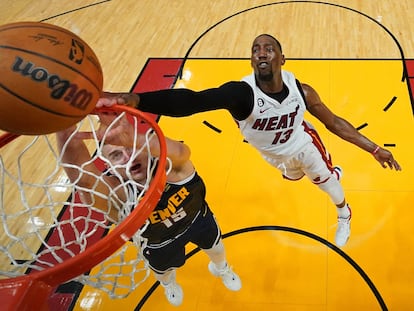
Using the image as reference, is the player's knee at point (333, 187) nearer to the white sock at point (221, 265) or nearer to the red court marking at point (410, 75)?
the white sock at point (221, 265)

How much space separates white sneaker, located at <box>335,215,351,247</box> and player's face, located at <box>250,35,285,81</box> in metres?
1.20

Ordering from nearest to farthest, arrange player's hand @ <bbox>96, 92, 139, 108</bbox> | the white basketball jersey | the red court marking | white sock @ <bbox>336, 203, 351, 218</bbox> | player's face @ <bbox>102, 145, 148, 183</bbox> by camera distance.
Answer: player's hand @ <bbox>96, 92, 139, 108</bbox>, player's face @ <bbox>102, 145, 148, 183</bbox>, the white basketball jersey, white sock @ <bbox>336, 203, 351, 218</bbox>, the red court marking

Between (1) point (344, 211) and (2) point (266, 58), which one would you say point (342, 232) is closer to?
(1) point (344, 211)

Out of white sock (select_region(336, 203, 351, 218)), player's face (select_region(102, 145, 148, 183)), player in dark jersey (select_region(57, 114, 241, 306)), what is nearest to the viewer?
player in dark jersey (select_region(57, 114, 241, 306))

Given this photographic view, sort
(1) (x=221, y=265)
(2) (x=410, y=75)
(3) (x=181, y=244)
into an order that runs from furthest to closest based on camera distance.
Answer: (2) (x=410, y=75) → (1) (x=221, y=265) → (3) (x=181, y=244)

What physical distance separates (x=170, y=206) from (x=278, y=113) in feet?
2.78

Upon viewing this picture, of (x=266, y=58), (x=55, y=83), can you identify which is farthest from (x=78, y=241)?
(x=266, y=58)

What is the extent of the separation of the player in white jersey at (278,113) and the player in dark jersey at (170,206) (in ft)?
0.98

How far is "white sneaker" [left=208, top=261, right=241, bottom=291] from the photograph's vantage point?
287 centimetres

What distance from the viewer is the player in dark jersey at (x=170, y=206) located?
192 cm

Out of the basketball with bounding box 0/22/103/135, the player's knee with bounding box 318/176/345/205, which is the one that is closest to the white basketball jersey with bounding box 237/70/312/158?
the player's knee with bounding box 318/176/345/205

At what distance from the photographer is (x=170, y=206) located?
2.18 metres

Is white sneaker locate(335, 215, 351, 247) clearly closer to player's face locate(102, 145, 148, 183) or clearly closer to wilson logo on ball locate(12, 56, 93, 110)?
player's face locate(102, 145, 148, 183)

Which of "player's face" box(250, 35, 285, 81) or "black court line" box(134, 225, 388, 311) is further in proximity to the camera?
"black court line" box(134, 225, 388, 311)
